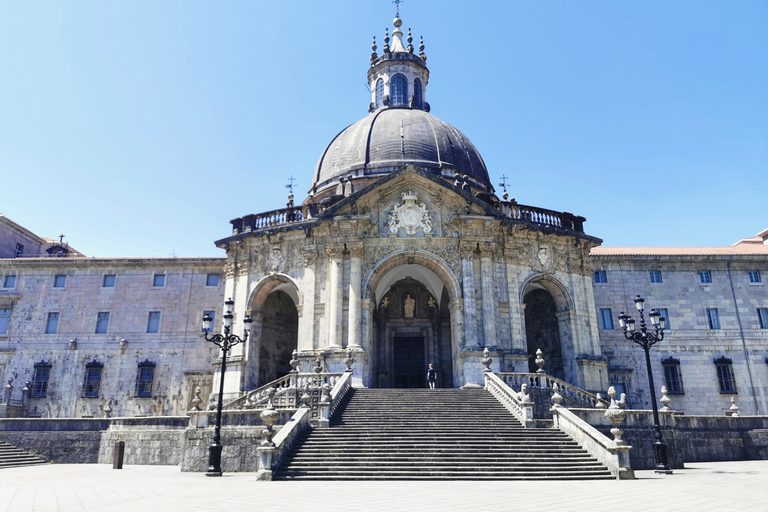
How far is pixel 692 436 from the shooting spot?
22.9 metres

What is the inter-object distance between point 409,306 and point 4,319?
2527 centimetres

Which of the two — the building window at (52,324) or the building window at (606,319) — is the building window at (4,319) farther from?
the building window at (606,319)

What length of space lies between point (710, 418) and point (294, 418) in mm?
17184

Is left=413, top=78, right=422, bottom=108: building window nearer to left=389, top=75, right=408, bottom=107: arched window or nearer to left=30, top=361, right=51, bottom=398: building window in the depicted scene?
left=389, top=75, right=408, bottom=107: arched window

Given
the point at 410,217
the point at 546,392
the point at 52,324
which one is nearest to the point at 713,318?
the point at 546,392

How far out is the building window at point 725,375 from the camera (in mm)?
33125

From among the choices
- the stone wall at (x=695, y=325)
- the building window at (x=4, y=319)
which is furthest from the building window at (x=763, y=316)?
the building window at (x=4, y=319)

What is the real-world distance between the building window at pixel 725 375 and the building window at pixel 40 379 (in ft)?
131

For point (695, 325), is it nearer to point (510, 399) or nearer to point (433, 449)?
point (510, 399)

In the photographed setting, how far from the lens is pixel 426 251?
1115 inches

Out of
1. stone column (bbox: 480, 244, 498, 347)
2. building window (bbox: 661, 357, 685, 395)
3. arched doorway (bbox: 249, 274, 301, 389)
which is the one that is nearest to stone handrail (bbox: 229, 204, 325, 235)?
arched doorway (bbox: 249, 274, 301, 389)

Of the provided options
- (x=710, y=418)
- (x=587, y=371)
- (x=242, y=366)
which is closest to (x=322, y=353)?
(x=242, y=366)

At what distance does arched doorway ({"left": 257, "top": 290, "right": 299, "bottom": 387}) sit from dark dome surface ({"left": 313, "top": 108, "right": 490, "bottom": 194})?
8111 millimetres

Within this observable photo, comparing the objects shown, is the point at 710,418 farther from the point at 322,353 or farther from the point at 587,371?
the point at 322,353
